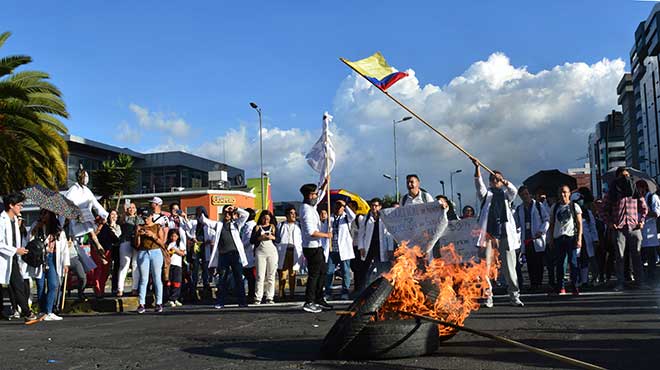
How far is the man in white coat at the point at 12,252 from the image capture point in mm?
10055

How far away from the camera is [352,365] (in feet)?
18.3

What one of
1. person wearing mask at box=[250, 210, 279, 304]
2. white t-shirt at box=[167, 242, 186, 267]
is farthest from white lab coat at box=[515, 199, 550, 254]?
white t-shirt at box=[167, 242, 186, 267]

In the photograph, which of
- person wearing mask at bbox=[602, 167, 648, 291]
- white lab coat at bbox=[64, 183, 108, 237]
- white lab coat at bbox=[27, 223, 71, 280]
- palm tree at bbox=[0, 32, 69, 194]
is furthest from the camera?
palm tree at bbox=[0, 32, 69, 194]

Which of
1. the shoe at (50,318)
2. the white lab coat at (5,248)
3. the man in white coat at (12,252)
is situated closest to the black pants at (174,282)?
the shoe at (50,318)

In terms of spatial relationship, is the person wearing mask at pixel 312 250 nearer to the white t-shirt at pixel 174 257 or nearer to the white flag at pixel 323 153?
the white flag at pixel 323 153

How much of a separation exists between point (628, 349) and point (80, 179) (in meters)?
9.96

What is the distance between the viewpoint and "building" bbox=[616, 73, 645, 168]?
121056 mm

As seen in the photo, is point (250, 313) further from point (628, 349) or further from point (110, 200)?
point (110, 200)

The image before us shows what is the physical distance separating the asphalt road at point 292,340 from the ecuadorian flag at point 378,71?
4.05m

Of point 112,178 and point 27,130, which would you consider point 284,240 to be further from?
point 112,178

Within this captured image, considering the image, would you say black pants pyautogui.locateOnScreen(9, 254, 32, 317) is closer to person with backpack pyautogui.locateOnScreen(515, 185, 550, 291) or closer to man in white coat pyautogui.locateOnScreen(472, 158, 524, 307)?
man in white coat pyautogui.locateOnScreen(472, 158, 524, 307)

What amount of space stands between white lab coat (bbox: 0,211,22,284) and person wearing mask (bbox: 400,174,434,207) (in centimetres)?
616

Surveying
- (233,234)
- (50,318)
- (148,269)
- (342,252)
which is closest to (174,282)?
(148,269)

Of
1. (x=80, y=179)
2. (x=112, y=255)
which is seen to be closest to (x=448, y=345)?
(x=80, y=179)
